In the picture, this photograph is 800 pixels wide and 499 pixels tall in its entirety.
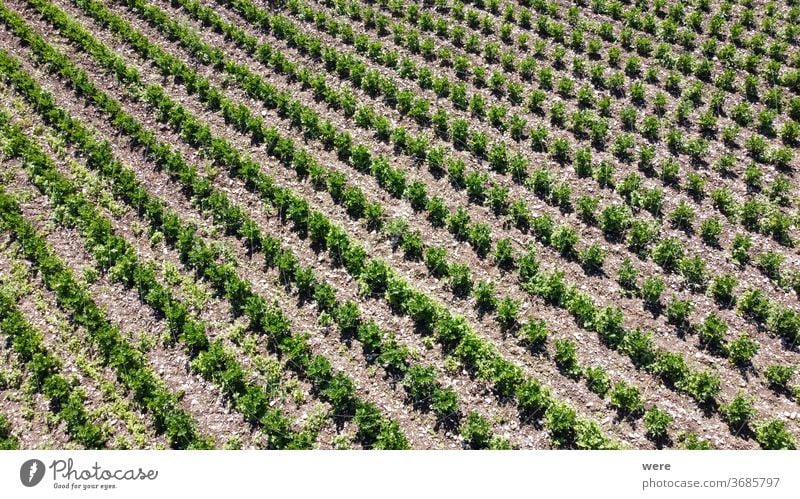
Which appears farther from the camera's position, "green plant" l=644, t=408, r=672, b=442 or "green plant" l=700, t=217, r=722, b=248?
"green plant" l=700, t=217, r=722, b=248

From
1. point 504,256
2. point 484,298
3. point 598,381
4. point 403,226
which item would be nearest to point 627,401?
point 598,381

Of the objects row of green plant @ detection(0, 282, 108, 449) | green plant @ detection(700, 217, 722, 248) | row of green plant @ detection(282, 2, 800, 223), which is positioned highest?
row of green plant @ detection(282, 2, 800, 223)

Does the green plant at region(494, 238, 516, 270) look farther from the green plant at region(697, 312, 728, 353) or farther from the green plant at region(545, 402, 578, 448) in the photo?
the green plant at region(697, 312, 728, 353)

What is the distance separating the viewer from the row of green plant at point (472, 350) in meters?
11.8

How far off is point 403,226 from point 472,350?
11.4 feet

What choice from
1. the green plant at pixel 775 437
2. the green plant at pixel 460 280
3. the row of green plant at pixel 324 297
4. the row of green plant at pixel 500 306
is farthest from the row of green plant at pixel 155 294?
the green plant at pixel 775 437

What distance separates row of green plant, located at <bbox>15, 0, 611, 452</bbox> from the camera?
11820 mm

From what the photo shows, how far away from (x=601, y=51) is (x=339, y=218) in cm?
953
